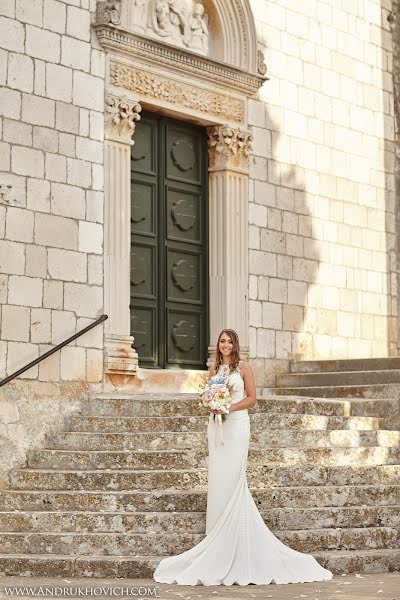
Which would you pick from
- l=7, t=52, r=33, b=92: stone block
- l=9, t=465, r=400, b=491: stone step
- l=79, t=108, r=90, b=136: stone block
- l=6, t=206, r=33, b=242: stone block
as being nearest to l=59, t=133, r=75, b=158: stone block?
l=79, t=108, r=90, b=136: stone block

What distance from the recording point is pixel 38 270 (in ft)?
Answer: 35.7

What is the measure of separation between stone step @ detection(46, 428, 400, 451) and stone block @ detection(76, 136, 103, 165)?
262cm

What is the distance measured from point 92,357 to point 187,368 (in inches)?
63.5

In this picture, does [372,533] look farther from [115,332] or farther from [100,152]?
[100,152]

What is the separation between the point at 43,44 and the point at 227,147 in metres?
2.53

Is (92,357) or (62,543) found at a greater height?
(92,357)

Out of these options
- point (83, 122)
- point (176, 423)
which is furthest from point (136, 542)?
point (83, 122)

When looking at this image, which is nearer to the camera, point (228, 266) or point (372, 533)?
point (372, 533)

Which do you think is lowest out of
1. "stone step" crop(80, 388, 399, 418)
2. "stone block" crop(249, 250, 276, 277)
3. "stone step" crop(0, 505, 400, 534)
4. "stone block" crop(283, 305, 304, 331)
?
"stone step" crop(0, 505, 400, 534)

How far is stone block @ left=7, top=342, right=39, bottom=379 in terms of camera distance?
10555 mm

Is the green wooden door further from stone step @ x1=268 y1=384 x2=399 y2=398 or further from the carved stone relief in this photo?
stone step @ x1=268 y1=384 x2=399 y2=398

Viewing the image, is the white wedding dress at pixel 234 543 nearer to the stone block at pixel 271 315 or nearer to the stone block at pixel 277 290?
the stone block at pixel 271 315

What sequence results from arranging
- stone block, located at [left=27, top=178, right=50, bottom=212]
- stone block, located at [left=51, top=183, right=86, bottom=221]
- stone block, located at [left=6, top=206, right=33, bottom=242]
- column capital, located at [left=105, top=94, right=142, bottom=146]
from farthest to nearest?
column capital, located at [left=105, top=94, right=142, bottom=146]
stone block, located at [left=51, top=183, right=86, bottom=221]
stone block, located at [left=27, top=178, right=50, bottom=212]
stone block, located at [left=6, top=206, right=33, bottom=242]

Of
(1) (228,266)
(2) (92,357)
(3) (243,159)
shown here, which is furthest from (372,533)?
(3) (243,159)
